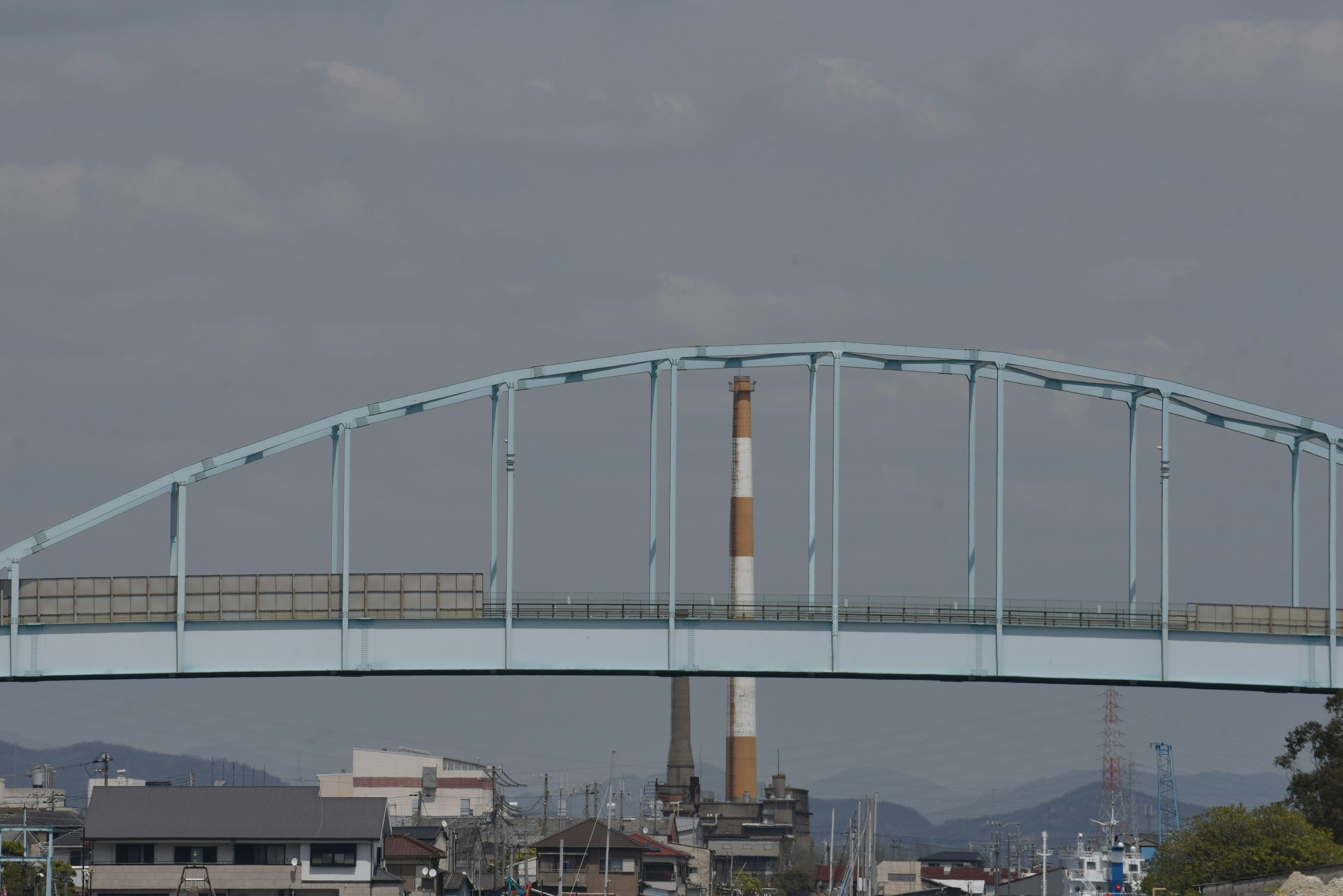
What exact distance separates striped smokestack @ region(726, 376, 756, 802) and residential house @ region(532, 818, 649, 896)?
26.9m

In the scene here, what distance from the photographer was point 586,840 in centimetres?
7594

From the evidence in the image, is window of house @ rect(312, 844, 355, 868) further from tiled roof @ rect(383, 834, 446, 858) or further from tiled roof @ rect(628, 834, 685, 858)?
tiled roof @ rect(628, 834, 685, 858)

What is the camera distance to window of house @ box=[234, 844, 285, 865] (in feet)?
204

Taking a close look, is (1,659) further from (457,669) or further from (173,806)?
(173,806)

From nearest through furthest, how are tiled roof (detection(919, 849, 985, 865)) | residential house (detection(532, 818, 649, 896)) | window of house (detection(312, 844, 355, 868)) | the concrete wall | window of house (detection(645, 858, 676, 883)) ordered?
1. the concrete wall
2. window of house (detection(312, 844, 355, 868))
3. residential house (detection(532, 818, 649, 896))
4. window of house (detection(645, 858, 676, 883))
5. tiled roof (detection(919, 849, 985, 865))

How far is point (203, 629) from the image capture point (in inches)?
1845

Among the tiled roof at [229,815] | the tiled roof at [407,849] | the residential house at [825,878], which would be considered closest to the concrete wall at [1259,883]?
the tiled roof at [229,815]

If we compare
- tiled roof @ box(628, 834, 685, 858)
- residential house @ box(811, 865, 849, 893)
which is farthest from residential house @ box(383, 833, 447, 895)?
residential house @ box(811, 865, 849, 893)

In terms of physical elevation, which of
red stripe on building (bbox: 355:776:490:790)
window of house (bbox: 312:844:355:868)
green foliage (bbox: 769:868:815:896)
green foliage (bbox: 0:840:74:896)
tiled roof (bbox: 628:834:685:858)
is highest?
window of house (bbox: 312:844:355:868)

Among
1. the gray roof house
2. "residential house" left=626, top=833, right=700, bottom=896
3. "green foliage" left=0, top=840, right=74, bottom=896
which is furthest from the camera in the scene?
"residential house" left=626, top=833, right=700, bottom=896

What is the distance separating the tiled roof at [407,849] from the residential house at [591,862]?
577cm

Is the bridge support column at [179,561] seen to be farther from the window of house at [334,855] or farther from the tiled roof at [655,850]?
the tiled roof at [655,850]

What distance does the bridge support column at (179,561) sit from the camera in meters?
46.8

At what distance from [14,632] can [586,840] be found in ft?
115
